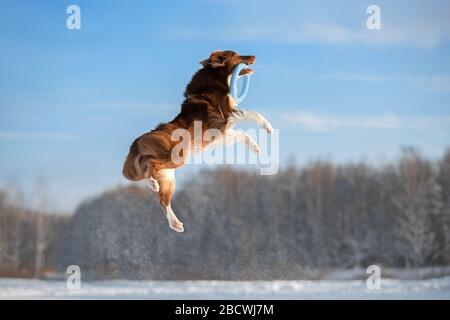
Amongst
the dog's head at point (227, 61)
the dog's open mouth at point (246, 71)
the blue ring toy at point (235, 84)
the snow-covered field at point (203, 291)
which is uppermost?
the dog's head at point (227, 61)

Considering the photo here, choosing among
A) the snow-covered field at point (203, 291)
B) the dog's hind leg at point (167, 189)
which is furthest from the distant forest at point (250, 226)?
the dog's hind leg at point (167, 189)

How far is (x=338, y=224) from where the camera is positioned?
22.8 m

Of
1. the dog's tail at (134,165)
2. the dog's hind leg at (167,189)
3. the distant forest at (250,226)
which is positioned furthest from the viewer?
the distant forest at (250,226)

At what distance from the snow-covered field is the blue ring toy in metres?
7.08

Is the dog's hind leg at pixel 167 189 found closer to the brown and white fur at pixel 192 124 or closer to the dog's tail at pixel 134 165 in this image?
the brown and white fur at pixel 192 124

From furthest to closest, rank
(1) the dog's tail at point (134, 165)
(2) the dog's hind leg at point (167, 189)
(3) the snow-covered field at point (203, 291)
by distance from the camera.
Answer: (3) the snow-covered field at point (203, 291) < (2) the dog's hind leg at point (167, 189) < (1) the dog's tail at point (134, 165)

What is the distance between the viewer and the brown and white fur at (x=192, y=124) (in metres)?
5.10

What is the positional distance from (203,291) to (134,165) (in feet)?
28.3

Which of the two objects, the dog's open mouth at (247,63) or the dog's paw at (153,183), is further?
the dog's open mouth at (247,63)

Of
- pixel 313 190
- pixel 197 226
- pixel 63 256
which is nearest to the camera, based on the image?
pixel 197 226

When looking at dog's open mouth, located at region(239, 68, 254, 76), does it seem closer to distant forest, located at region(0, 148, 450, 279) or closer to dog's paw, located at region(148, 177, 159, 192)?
dog's paw, located at region(148, 177, 159, 192)
